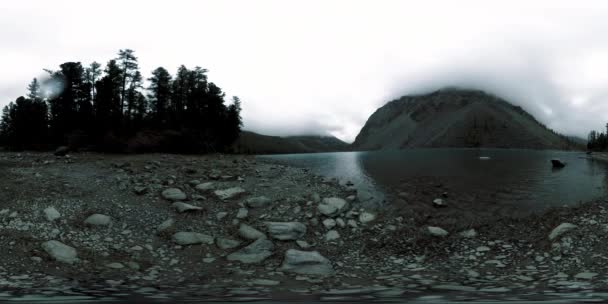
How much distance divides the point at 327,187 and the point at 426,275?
10590mm

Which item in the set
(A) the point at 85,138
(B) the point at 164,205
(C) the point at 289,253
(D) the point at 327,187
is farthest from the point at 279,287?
(A) the point at 85,138

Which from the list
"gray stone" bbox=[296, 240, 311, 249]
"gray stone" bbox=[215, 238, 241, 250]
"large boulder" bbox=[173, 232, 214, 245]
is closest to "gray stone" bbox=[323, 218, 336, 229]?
"gray stone" bbox=[296, 240, 311, 249]

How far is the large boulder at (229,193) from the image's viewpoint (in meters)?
15.7

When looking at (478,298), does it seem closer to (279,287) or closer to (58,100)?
(279,287)

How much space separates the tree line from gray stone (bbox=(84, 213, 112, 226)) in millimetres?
34756

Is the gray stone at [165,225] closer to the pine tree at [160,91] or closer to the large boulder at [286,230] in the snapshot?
the large boulder at [286,230]

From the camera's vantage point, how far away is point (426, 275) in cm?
888

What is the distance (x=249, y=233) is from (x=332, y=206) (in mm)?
4323

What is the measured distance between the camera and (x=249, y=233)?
11797 mm

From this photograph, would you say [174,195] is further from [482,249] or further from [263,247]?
[482,249]

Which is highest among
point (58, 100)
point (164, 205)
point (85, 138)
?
point (58, 100)

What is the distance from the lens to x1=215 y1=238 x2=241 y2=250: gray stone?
10.9m

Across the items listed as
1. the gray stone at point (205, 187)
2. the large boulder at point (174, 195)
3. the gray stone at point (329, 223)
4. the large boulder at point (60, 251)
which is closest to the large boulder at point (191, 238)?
the large boulder at point (60, 251)

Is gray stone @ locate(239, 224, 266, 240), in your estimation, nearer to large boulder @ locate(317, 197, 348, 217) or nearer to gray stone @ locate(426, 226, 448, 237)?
large boulder @ locate(317, 197, 348, 217)
